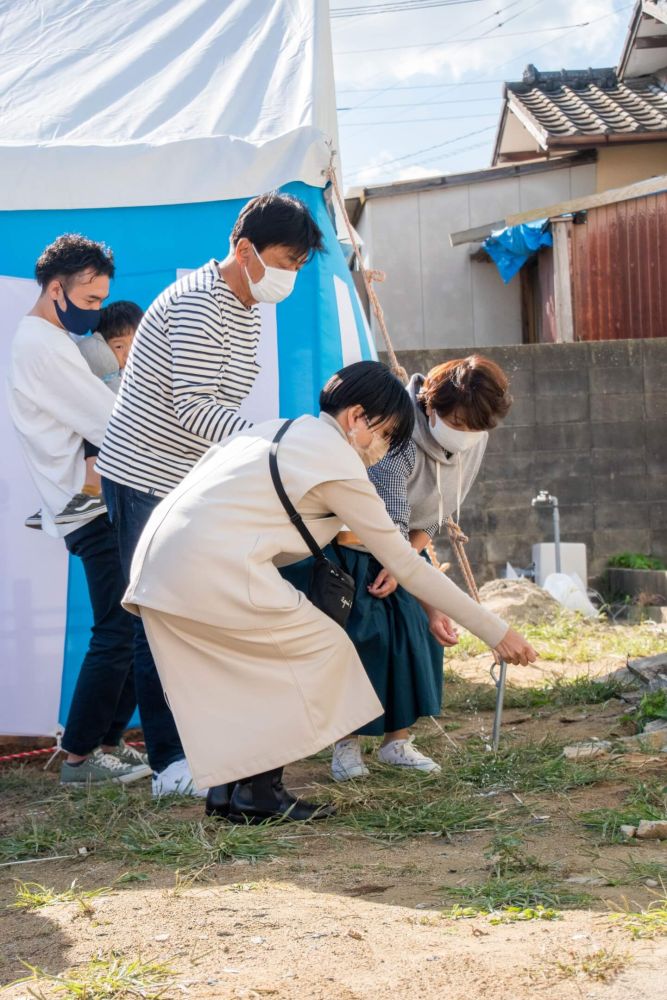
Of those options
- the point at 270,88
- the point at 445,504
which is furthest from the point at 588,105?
the point at 445,504

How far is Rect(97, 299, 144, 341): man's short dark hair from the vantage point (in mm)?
3883

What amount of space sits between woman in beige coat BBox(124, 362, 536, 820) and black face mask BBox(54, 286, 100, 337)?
1.07 meters

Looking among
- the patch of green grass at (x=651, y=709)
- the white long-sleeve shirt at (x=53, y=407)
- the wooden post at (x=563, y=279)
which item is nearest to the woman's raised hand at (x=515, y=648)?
the patch of green grass at (x=651, y=709)

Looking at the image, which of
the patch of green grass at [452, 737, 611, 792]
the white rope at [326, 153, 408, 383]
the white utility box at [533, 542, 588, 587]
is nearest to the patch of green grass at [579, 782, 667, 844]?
the patch of green grass at [452, 737, 611, 792]

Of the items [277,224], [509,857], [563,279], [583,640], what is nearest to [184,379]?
[277,224]

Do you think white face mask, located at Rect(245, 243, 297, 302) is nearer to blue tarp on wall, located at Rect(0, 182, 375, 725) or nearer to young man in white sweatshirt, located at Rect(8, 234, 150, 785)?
young man in white sweatshirt, located at Rect(8, 234, 150, 785)

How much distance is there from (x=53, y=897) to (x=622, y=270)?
31.8 ft

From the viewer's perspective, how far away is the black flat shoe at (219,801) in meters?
2.93

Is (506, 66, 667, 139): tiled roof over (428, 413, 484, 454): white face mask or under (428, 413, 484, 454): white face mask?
over

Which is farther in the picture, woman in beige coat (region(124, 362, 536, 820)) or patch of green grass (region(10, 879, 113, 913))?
woman in beige coat (region(124, 362, 536, 820))

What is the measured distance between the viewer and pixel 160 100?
4449 millimetres

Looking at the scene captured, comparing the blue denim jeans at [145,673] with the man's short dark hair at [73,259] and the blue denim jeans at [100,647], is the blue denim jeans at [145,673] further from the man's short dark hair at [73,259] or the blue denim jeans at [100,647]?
the man's short dark hair at [73,259]

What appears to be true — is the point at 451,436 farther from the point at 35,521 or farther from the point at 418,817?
the point at 35,521

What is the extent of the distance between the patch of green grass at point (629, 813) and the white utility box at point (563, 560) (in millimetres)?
5250
